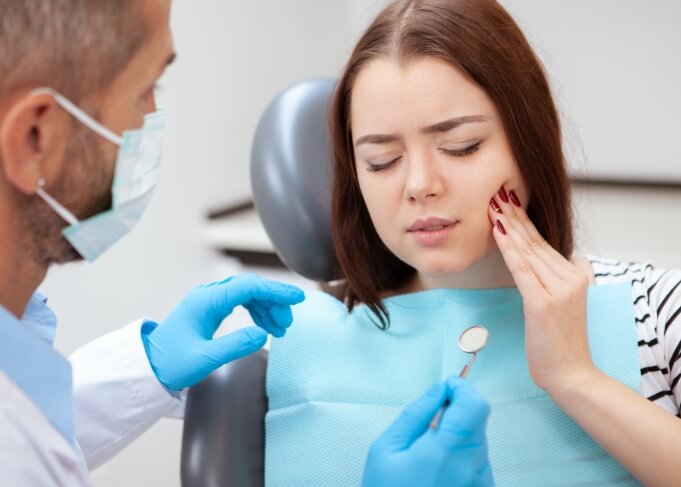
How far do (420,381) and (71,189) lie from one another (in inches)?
22.2

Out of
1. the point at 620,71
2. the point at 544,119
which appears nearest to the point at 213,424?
the point at 544,119

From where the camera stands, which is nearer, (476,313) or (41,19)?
(41,19)

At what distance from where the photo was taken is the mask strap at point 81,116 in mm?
831

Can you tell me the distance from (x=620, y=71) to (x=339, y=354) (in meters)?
1.18

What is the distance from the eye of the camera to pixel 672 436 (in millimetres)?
1021

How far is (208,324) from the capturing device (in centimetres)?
127

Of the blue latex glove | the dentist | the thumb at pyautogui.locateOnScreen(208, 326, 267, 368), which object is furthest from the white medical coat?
the dentist

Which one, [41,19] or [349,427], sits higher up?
[41,19]

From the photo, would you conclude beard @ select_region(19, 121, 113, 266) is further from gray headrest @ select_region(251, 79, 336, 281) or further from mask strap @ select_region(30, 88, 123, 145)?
gray headrest @ select_region(251, 79, 336, 281)

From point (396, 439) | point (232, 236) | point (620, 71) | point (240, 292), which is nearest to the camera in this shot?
point (396, 439)

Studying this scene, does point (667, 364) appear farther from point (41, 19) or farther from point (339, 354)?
point (41, 19)

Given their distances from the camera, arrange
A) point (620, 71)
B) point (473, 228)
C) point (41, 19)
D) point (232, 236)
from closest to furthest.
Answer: point (41, 19) → point (473, 228) → point (620, 71) → point (232, 236)

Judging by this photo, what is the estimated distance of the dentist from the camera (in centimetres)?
82

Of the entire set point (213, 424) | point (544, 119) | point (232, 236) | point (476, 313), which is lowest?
point (232, 236)
